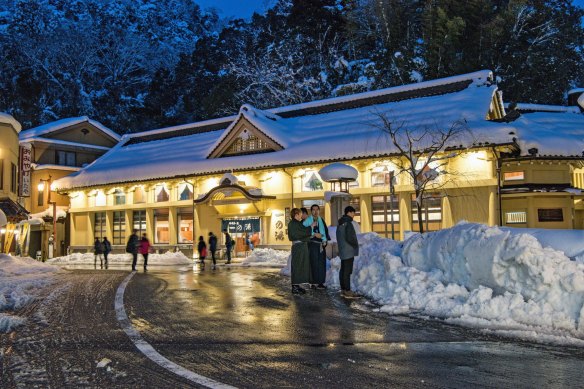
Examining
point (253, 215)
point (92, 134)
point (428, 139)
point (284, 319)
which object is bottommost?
point (284, 319)

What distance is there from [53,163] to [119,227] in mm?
11362

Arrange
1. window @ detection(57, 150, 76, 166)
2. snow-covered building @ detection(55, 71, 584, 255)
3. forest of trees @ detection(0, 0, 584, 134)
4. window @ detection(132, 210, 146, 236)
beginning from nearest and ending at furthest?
snow-covered building @ detection(55, 71, 584, 255) < window @ detection(132, 210, 146, 236) < forest of trees @ detection(0, 0, 584, 134) < window @ detection(57, 150, 76, 166)

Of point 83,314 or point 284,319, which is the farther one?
point 83,314

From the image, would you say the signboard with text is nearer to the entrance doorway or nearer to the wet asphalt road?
the entrance doorway

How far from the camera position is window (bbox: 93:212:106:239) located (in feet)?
123

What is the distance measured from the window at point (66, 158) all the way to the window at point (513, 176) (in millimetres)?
34831

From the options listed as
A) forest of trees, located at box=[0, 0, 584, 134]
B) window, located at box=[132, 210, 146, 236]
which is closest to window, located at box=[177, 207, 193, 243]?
window, located at box=[132, 210, 146, 236]

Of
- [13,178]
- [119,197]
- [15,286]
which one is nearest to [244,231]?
[119,197]

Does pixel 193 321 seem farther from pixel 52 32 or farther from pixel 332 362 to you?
pixel 52 32

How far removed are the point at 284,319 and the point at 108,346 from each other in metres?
2.74

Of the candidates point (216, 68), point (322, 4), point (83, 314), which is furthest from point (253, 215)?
point (216, 68)

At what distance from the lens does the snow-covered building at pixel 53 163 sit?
3925 cm

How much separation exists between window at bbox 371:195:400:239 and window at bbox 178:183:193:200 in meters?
12.2

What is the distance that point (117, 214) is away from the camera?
3678 centimetres
